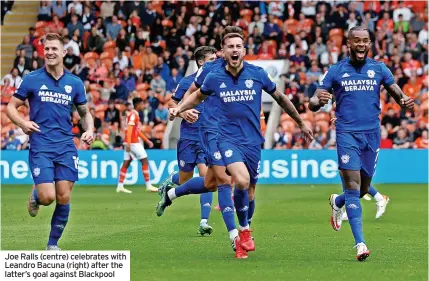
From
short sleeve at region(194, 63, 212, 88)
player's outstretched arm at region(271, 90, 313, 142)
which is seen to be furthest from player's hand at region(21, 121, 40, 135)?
player's outstretched arm at region(271, 90, 313, 142)

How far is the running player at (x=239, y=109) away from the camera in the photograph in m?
12.0

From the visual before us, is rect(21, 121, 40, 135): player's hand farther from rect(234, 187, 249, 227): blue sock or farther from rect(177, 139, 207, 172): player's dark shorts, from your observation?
rect(177, 139, 207, 172): player's dark shorts

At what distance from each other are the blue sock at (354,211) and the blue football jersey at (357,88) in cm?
72

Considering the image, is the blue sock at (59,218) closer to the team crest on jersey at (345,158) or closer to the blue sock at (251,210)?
the blue sock at (251,210)

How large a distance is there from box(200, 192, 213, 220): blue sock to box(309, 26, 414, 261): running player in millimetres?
3182

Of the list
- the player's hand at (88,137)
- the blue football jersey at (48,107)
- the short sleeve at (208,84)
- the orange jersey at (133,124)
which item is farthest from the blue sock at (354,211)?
the orange jersey at (133,124)

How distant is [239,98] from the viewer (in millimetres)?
12031

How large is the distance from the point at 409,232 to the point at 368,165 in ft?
10.1

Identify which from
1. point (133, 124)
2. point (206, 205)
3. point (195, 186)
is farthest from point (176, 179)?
point (133, 124)

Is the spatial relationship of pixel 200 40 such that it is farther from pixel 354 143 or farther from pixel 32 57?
pixel 354 143

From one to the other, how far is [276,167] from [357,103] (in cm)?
1570

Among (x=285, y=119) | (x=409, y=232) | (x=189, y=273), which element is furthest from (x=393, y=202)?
(x=189, y=273)

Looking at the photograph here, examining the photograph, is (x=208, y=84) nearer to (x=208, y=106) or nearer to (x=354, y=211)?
(x=354, y=211)

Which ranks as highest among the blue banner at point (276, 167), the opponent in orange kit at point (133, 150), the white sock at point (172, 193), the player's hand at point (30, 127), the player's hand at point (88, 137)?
the player's hand at point (30, 127)
